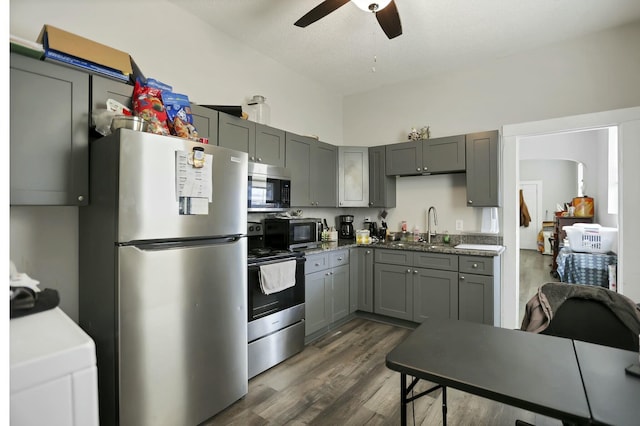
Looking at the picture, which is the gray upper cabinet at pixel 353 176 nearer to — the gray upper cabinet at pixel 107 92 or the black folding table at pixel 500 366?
the gray upper cabinet at pixel 107 92

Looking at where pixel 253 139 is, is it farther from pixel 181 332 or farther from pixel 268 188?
pixel 181 332

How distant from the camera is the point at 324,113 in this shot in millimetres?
4328

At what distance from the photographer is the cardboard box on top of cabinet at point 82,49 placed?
159 centimetres

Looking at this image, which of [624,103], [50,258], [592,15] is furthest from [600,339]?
[50,258]

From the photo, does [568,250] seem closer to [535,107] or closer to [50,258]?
[535,107]

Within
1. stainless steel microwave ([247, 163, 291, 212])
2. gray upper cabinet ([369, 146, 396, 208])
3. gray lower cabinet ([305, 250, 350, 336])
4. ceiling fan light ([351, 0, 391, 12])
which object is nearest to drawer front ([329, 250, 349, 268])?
gray lower cabinet ([305, 250, 350, 336])

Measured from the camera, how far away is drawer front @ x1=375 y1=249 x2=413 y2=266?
338cm

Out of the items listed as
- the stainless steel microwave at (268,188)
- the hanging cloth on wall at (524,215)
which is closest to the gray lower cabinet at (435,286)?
the stainless steel microwave at (268,188)

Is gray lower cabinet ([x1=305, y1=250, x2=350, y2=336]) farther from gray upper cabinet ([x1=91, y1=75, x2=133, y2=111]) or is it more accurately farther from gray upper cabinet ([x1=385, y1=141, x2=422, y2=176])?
gray upper cabinet ([x1=91, y1=75, x2=133, y2=111])

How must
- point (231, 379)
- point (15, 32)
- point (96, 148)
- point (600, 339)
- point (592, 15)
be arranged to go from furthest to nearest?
point (592, 15) → point (231, 379) → point (15, 32) → point (96, 148) → point (600, 339)

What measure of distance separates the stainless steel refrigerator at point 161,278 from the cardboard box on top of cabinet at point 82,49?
0.49m

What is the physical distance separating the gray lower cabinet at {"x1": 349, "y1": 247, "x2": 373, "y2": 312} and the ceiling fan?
7.57 feet
